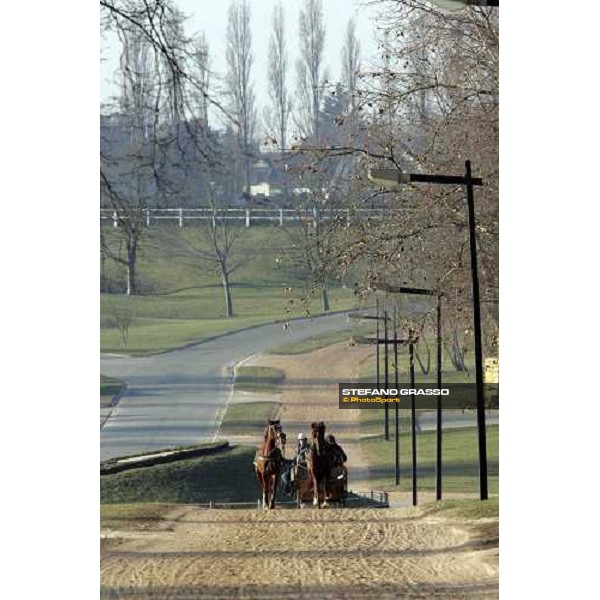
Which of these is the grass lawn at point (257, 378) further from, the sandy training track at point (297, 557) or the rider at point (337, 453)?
the sandy training track at point (297, 557)

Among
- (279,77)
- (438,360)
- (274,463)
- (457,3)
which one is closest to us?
(457,3)

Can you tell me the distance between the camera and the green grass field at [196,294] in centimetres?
1098

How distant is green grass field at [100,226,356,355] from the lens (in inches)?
432

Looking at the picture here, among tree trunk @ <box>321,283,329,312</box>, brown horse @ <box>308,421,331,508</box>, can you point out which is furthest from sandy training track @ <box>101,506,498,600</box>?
tree trunk @ <box>321,283,329,312</box>

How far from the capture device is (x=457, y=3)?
1057 centimetres

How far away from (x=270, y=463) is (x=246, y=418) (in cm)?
23

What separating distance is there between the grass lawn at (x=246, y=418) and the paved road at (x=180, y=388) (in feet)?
0.15

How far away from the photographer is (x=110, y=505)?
436 inches

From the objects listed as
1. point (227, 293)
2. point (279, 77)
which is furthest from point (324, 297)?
point (279, 77)

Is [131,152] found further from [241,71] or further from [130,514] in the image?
[130,514]

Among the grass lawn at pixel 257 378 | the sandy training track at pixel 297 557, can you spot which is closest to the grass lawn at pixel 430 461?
the sandy training track at pixel 297 557
